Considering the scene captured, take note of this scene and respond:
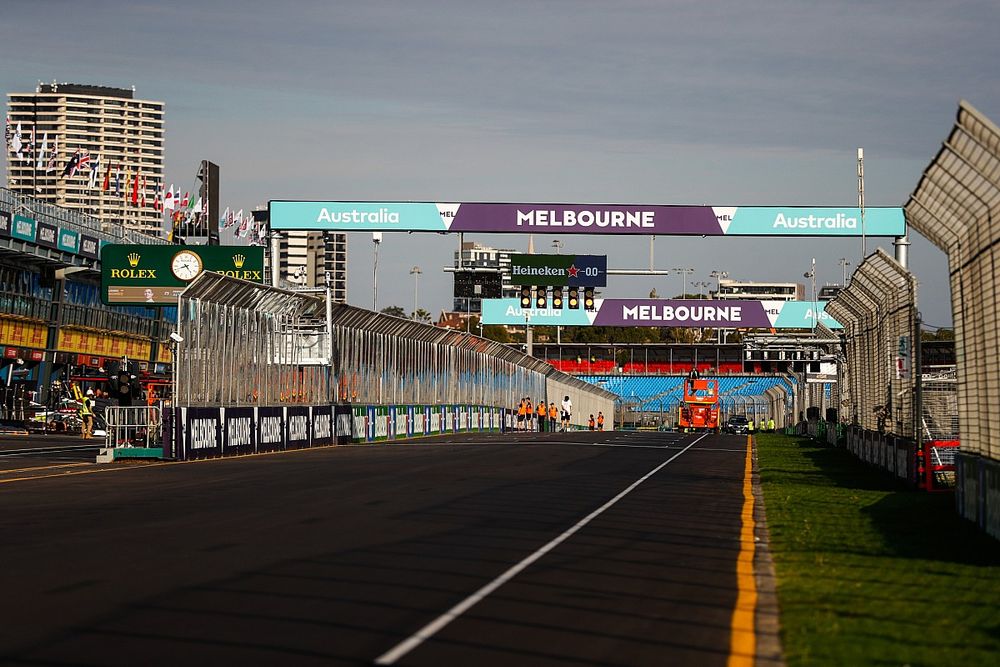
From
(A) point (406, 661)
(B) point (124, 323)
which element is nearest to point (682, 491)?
(A) point (406, 661)

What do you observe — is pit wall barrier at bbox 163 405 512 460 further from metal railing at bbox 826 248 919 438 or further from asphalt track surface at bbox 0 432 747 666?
metal railing at bbox 826 248 919 438

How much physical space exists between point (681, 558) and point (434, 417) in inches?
1584

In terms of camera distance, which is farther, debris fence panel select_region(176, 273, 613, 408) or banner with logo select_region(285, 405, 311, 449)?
banner with logo select_region(285, 405, 311, 449)

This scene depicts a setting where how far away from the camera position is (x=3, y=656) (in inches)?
297

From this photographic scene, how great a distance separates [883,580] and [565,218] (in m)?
43.8

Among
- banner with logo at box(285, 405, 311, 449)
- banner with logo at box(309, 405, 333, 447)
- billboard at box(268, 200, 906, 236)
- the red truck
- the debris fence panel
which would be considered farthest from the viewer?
the red truck

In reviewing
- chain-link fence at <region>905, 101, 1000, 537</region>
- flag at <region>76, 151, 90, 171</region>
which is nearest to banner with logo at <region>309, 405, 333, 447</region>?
chain-link fence at <region>905, 101, 1000, 537</region>

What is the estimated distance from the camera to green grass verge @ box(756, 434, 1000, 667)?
845 centimetres

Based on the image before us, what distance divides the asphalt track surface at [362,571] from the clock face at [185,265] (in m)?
26.6

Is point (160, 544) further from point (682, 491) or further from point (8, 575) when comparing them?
point (682, 491)

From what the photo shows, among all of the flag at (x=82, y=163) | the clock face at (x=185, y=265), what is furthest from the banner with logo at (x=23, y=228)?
the clock face at (x=185, y=265)

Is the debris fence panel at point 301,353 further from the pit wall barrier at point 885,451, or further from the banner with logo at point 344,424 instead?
the pit wall barrier at point 885,451

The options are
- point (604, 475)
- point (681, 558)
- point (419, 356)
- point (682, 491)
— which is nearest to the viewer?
point (681, 558)

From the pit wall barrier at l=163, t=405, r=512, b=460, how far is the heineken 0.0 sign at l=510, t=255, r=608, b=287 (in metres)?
10.2
